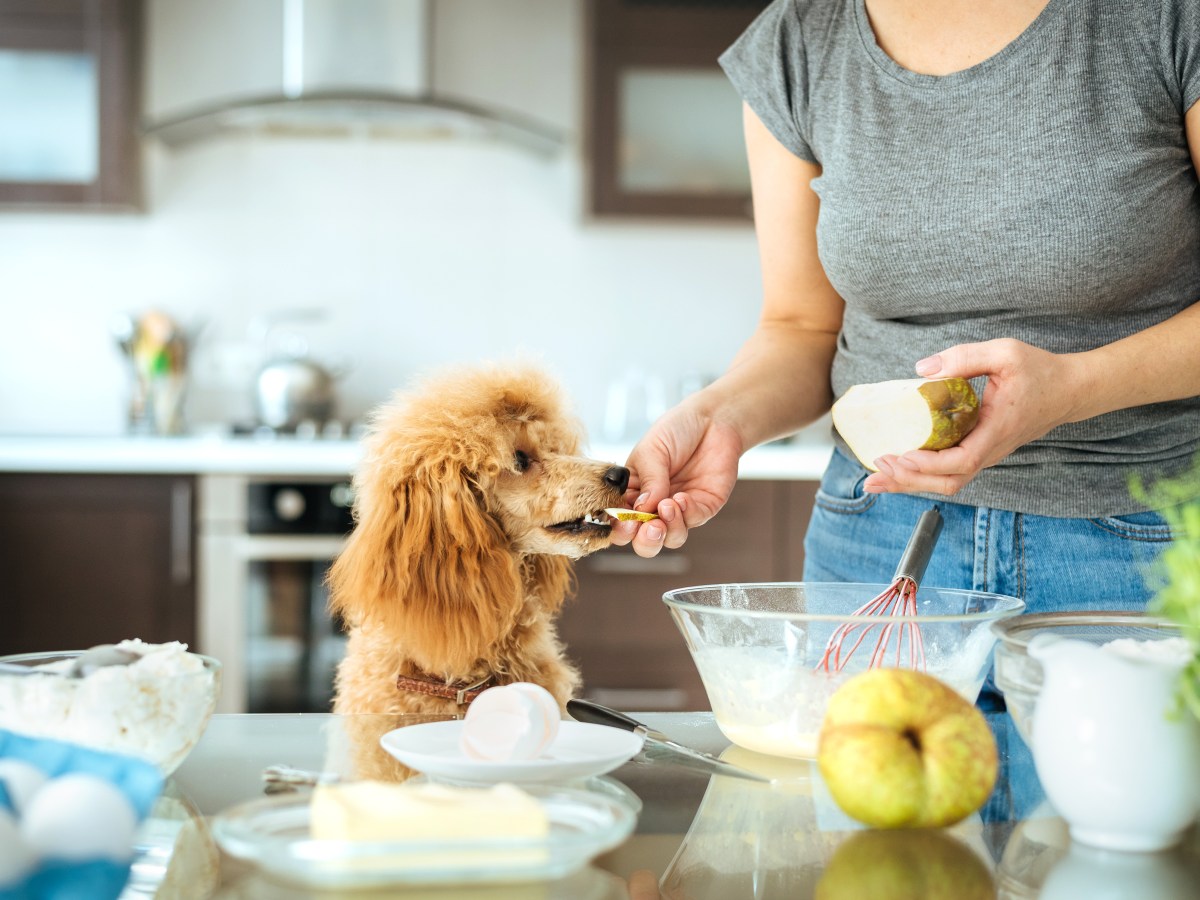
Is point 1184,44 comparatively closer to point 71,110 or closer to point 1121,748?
point 1121,748

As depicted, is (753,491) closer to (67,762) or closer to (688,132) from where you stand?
(688,132)

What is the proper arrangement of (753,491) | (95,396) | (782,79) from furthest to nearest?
(95,396), (753,491), (782,79)

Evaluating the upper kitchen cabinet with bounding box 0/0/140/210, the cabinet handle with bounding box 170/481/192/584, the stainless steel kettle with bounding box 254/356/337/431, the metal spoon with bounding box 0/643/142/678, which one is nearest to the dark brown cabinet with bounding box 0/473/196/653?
the cabinet handle with bounding box 170/481/192/584

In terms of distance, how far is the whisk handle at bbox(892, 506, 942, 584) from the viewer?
847mm

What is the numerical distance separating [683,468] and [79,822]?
0.77m

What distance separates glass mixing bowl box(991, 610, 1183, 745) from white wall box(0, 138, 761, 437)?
2.44m

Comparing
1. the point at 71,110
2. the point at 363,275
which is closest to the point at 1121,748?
the point at 363,275

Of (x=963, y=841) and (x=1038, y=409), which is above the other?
(x=1038, y=409)

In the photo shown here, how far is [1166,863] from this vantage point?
1.85 ft

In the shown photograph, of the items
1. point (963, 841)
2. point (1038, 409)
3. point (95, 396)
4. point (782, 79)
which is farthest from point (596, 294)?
point (963, 841)

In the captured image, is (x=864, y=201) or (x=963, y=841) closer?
(x=963, y=841)

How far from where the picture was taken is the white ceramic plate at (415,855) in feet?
1.66

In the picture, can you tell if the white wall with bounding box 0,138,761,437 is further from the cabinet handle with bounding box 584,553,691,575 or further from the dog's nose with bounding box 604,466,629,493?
the dog's nose with bounding box 604,466,629,493

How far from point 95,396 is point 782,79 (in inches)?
100
